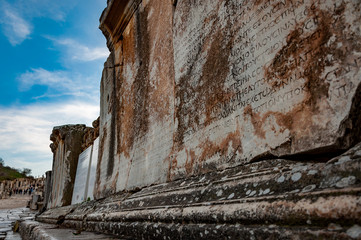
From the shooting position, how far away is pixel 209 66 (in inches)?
87.0

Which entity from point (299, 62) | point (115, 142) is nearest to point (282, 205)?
point (299, 62)

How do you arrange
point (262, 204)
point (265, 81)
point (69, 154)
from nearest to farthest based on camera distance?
1. point (262, 204)
2. point (265, 81)
3. point (69, 154)

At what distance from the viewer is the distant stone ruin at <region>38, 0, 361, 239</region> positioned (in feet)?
3.63

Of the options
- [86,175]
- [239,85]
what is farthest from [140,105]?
[86,175]

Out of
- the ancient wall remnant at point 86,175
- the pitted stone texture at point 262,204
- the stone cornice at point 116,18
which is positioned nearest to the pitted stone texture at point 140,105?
the stone cornice at point 116,18

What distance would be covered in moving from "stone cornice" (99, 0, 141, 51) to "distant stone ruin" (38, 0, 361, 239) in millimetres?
949

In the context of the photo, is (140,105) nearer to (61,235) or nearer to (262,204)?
(61,235)

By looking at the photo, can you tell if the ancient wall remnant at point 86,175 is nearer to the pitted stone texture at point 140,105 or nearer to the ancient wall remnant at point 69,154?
the ancient wall remnant at point 69,154

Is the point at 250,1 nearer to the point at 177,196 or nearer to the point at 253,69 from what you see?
the point at 253,69

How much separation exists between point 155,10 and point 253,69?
2.08m

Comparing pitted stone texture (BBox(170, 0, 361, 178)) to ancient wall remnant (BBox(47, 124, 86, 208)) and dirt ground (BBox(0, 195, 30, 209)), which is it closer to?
ancient wall remnant (BBox(47, 124, 86, 208))

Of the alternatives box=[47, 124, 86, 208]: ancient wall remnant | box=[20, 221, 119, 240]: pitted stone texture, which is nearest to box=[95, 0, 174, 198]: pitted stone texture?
box=[20, 221, 119, 240]: pitted stone texture

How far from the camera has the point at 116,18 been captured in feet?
15.0

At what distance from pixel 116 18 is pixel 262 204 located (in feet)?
13.7
